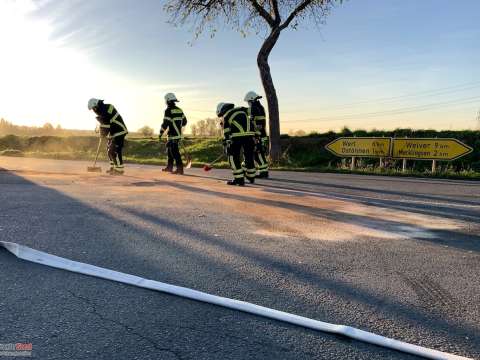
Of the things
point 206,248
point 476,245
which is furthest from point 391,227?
point 206,248

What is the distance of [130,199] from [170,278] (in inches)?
159

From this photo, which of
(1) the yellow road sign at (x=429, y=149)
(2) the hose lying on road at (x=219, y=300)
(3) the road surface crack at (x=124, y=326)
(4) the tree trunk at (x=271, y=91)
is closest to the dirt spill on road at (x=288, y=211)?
(2) the hose lying on road at (x=219, y=300)

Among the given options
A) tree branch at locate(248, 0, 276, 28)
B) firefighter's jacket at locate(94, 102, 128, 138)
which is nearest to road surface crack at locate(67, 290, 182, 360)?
firefighter's jacket at locate(94, 102, 128, 138)

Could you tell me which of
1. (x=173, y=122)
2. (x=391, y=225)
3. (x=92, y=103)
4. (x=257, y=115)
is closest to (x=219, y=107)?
(x=257, y=115)

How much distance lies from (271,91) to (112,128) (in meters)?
7.87

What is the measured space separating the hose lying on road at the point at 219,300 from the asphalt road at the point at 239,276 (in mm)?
59

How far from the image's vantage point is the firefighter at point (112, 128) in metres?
11.2

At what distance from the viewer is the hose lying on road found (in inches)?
88.5

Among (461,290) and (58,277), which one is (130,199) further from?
(461,290)

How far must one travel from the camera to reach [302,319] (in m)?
2.55

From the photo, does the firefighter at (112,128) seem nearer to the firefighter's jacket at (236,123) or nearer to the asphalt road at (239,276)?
the firefighter's jacket at (236,123)

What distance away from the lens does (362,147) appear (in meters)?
16.8

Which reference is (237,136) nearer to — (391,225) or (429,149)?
(391,225)

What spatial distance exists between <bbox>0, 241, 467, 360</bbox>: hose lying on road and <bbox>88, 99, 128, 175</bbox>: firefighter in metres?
7.80
